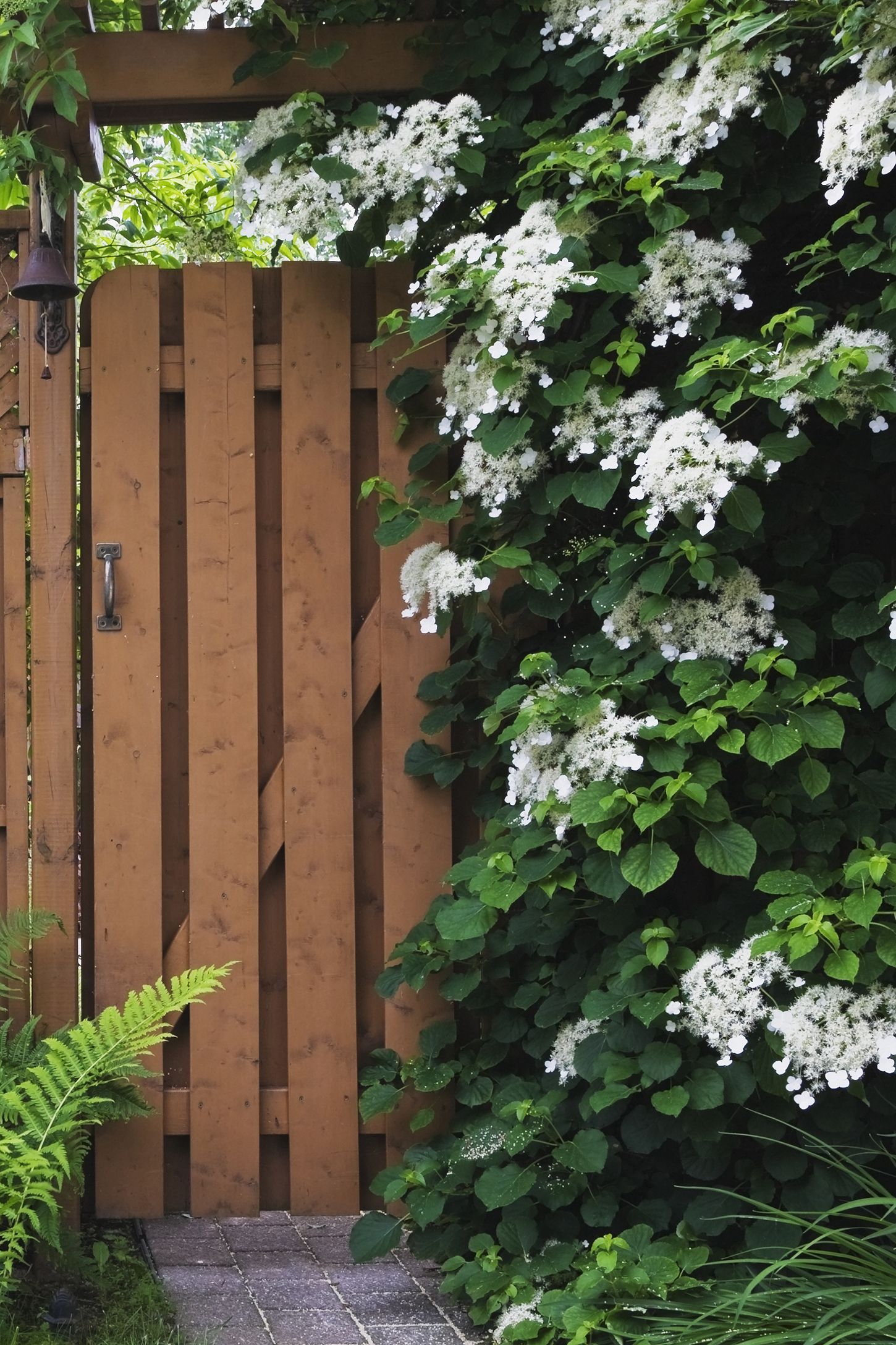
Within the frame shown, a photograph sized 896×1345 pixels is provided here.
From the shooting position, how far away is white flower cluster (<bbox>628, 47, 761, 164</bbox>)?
225 cm

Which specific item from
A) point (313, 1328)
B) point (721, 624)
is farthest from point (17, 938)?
point (721, 624)

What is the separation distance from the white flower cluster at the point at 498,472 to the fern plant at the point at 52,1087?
1.18 metres

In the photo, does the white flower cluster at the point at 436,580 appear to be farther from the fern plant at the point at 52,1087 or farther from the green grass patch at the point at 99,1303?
the green grass patch at the point at 99,1303

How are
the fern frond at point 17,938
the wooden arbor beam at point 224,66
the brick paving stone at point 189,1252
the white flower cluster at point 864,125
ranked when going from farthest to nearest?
1. the wooden arbor beam at point 224,66
2. the fern frond at point 17,938
3. the brick paving stone at point 189,1252
4. the white flower cluster at point 864,125

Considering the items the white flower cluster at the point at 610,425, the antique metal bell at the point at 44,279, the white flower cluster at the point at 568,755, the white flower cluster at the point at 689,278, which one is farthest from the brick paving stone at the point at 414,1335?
the antique metal bell at the point at 44,279

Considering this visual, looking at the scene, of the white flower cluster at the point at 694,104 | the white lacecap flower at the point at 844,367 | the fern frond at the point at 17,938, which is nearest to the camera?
the white lacecap flower at the point at 844,367

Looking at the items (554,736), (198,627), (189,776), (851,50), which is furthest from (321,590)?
(851,50)

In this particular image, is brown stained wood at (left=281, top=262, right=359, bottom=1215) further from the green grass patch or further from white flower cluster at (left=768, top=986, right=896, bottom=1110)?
white flower cluster at (left=768, top=986, right=896, bottom=1110)

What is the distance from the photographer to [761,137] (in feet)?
8.27

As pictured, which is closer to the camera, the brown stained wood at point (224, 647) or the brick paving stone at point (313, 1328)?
the brick paving stone at point (313, 1328)

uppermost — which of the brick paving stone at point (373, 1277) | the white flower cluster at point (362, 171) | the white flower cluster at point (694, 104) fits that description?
the white flower cluster at point (362, 171)

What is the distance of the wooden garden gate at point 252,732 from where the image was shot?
2.99m

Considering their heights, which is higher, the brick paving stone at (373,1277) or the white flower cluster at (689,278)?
the white flower cluster at (689,278)

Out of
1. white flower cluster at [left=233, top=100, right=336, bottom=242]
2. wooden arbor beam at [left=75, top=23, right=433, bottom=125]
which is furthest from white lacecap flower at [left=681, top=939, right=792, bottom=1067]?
wooden arbor beam at [left=75, top=23, right=433, bottom=125]
